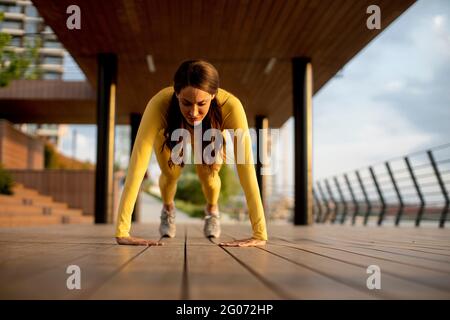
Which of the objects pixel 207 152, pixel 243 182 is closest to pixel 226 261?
pixel 243 182

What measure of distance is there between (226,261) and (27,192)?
11.4 metres

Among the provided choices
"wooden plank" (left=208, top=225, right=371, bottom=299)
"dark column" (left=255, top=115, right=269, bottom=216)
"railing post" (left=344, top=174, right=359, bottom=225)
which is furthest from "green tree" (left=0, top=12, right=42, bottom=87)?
"wooden plank" (left=208, top=225, right=371, bottom=299)

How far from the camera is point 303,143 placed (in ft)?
26.0

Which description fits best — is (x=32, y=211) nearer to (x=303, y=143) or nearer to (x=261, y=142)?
(x=303, y=143)

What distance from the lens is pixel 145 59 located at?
8422mm

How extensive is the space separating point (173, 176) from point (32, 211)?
7.31 m

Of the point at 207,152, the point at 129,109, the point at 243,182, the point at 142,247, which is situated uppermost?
the point at 129,109

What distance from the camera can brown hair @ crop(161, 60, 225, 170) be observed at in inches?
89.3

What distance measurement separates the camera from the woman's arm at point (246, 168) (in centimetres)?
249

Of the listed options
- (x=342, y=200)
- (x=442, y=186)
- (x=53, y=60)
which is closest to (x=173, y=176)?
(x=442, y=186)

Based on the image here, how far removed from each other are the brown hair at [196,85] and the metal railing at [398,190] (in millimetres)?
5330

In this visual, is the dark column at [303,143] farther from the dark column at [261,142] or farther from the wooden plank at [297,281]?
the wooden plank at [297,281]

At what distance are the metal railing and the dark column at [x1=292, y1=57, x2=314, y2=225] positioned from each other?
6.12ft
